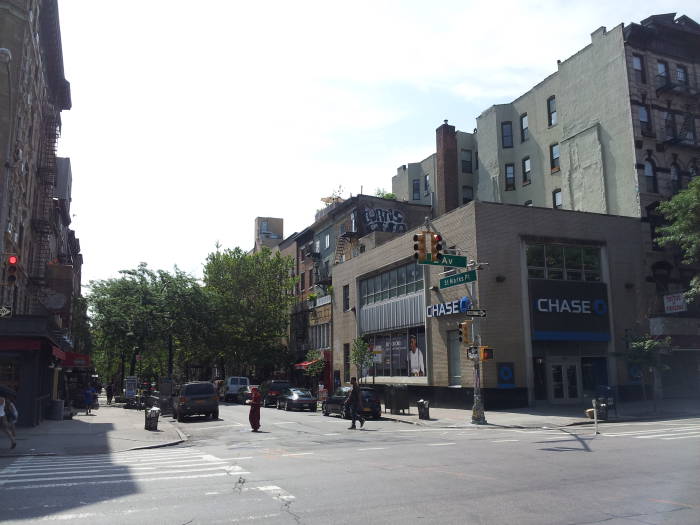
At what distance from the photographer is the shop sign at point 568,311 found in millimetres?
32375

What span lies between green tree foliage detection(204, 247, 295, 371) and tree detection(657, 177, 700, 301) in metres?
35.8

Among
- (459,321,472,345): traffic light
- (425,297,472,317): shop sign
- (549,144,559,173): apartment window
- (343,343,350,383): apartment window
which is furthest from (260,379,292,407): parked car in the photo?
(549,144,559,173): apartment window

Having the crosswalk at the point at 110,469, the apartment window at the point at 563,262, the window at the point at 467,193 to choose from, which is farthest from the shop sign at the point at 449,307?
the window at the point at 467,193

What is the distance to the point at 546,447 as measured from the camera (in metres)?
15.6

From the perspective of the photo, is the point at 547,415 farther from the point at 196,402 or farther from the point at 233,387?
the point at 233,387

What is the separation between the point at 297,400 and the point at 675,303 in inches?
879

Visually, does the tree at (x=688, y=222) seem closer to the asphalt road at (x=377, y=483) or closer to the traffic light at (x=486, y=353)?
the traffic light at (x=486, y=353)

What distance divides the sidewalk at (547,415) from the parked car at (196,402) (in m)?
8.49

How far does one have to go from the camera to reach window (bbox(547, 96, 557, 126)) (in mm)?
44531

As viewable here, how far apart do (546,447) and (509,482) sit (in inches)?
230

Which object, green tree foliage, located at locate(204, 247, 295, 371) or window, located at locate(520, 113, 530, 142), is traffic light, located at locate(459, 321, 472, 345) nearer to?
window, located at locate(520, 113, 530, 142)

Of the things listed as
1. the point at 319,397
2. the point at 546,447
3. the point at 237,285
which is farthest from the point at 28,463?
the point at 237,285

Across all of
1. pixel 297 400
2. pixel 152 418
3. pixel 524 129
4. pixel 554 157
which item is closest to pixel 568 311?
pixel 554 157

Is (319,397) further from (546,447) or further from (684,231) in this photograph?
(546,447)
